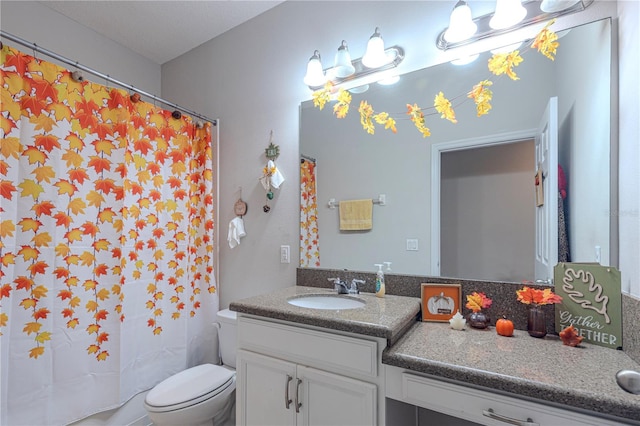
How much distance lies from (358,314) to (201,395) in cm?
105

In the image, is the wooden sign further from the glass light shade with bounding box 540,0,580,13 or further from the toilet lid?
the toilet lid

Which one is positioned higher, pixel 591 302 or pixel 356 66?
pixel 356 66

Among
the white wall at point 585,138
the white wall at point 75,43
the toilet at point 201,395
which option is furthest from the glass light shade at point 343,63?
the white wall at point 75,43

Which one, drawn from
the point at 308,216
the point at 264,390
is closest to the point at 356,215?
the point at 308,216

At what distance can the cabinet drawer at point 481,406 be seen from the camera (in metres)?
0.79

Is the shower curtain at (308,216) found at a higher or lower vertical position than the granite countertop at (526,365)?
higher

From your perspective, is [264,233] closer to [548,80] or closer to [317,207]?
[317,207]

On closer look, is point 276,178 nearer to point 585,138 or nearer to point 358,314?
point 358,314

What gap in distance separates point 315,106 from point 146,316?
5.33 ft

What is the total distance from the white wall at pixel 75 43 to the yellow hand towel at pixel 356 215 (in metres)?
2.09

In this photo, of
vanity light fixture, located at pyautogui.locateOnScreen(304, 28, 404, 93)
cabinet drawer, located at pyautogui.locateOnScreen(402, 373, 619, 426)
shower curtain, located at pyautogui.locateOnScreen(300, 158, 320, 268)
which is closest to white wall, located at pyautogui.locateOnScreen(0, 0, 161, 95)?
vanity light fixture, located at pyautogui.locateOnScreen(304, 28, 404, 93)

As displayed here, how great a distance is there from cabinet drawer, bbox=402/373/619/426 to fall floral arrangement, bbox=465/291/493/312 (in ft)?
1.42

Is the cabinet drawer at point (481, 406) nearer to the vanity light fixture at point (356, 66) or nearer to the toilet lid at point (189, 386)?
the toilet lid at point (189, 386)

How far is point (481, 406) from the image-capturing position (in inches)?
34.5
